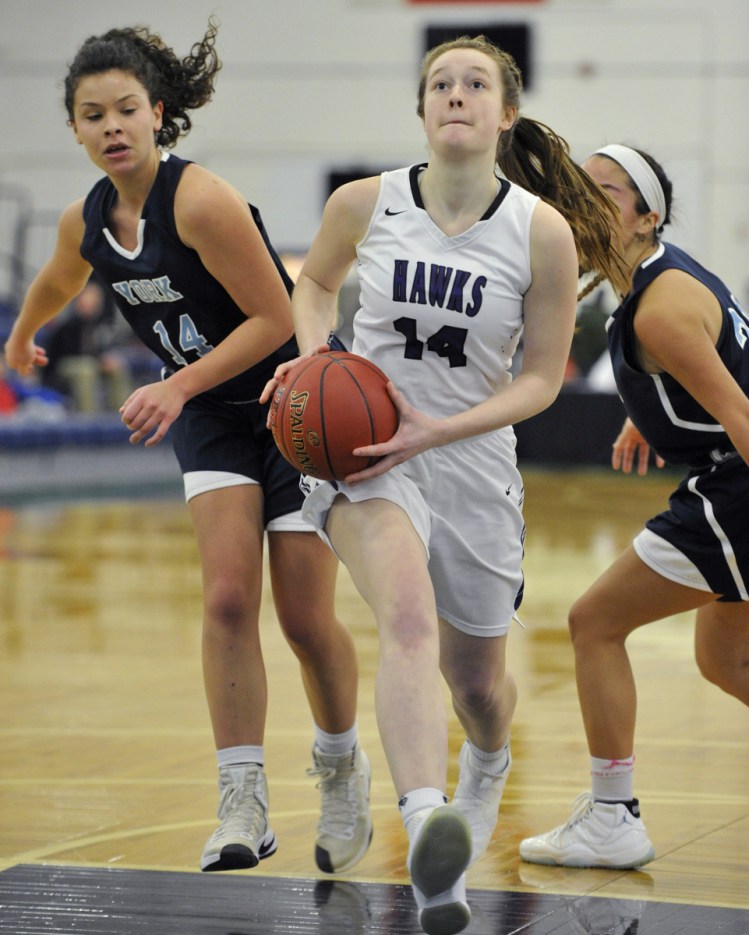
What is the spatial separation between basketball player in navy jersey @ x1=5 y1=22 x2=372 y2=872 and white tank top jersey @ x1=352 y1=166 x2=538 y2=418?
0.46 meters

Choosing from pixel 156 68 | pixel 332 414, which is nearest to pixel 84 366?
pixel 156 68

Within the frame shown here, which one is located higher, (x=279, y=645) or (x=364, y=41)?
(x=364, y=41)

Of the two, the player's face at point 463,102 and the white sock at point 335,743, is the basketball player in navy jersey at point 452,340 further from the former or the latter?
the white sock at point 335,743

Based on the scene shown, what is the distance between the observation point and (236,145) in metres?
18.8

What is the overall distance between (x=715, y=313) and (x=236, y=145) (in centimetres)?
1596

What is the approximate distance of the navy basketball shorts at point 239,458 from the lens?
3619mm

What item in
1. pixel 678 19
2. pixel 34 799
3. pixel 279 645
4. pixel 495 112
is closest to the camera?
pixel 495 112

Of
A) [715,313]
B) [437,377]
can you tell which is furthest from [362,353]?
[715,313]

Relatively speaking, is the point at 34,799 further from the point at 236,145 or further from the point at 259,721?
the point at 236,145

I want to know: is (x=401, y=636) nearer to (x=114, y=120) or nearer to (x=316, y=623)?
(x=316, y=623)

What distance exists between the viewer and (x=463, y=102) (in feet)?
10.1

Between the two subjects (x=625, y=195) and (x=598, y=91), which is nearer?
(x=625, y=195)

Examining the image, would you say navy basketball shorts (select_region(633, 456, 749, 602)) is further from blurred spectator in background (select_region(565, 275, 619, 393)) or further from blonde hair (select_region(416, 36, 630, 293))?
blurred spectator in background (select_region(565, 275, 619, 393))

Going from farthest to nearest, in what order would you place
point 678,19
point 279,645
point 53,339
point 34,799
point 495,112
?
1. point 678,19
2. point 53,339
3. point 279,645
4. point 34,799
5. point 495,112
